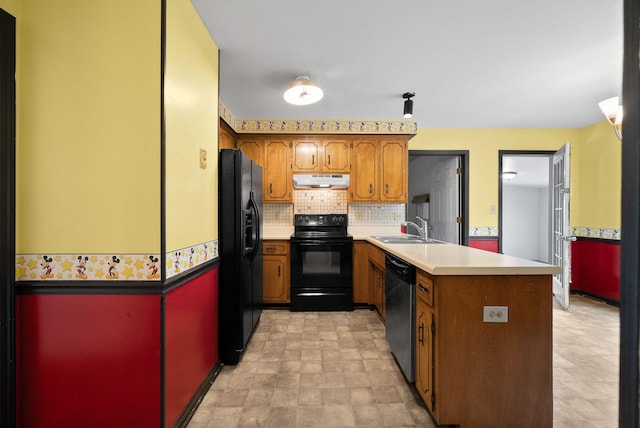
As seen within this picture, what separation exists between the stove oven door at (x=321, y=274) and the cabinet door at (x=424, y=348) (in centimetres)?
181

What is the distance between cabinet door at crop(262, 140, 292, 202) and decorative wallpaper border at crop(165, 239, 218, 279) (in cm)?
186

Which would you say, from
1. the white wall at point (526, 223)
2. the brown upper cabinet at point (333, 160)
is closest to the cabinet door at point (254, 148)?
the brown upper cabinet at point (333, 160)

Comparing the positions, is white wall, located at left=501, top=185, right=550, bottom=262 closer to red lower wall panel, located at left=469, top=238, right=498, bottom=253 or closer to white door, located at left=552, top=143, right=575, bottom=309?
red lower wall panel, located at left=469, top=238, right=498, bottom=253

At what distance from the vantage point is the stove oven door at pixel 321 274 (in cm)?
360

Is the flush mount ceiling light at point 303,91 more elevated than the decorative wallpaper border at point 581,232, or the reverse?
the flush mount ceiling light at point 303,91

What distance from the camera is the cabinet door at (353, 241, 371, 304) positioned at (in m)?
3.72

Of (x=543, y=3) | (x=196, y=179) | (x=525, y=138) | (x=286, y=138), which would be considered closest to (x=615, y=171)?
(x=525, y=138)

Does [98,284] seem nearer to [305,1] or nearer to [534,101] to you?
[305,1]

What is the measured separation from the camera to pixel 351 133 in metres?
4.05

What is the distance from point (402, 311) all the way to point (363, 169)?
240 centimetres

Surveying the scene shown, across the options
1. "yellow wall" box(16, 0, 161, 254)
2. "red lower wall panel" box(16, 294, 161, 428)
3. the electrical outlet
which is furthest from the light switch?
the electrical outlet

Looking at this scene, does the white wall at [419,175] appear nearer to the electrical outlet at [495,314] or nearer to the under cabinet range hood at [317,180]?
the under cabinet range hood at [317,180]

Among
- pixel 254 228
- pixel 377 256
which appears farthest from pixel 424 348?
pixel 254 228

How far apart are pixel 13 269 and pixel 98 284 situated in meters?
0.41
